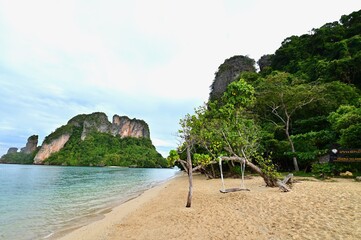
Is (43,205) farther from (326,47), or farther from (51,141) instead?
(51,141)

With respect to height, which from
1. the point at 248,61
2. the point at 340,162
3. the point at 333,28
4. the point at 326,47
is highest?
the point at 248,61

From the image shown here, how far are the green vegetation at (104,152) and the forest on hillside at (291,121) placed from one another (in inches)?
3977

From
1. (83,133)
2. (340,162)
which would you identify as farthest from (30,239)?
(83,133)

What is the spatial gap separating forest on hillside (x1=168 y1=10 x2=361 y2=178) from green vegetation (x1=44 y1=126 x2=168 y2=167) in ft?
331

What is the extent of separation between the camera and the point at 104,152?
134 meters

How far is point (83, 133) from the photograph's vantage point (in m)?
142

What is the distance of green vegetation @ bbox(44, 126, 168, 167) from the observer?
407 ft

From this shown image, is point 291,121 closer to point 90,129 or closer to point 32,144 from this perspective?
point 90,129

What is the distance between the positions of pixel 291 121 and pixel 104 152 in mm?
121155

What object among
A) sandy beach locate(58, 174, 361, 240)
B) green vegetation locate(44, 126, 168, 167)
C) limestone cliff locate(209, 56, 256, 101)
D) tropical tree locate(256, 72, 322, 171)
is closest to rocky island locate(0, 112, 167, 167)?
green vegetation locate(44, 126, 168, 167)

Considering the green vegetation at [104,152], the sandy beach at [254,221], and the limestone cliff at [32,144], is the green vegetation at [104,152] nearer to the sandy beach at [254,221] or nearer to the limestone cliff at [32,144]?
the limestone cliff at [32,144]

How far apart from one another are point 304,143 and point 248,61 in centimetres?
4952

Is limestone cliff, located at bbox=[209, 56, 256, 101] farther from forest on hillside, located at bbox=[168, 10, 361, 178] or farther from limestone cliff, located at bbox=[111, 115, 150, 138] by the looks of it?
limestone cliff, located at bbox=[111, 115, 150, 138]

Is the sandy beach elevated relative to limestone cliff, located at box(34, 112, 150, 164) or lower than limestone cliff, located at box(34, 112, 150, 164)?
lower
